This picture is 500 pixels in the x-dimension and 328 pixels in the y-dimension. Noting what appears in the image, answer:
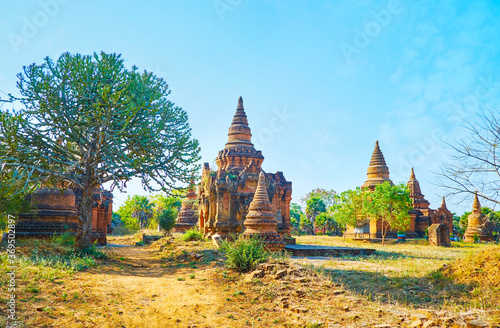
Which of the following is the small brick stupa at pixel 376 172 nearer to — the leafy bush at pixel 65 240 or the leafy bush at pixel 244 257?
the leafy bush at pixel 244 257

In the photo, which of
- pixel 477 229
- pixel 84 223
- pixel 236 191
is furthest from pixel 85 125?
pixel 477 229

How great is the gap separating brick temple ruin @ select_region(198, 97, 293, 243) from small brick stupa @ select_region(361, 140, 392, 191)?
44.7 ft

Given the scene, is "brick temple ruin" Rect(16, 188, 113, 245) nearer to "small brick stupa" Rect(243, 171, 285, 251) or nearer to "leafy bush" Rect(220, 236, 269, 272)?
"small brick stupa" Rect(243, 171, 285, 251)

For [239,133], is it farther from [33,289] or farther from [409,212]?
[33,289]

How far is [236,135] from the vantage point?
26484 millimetres

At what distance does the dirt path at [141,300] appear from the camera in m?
6.85

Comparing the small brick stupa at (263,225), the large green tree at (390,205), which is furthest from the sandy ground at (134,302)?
the large green tree at (390,205)

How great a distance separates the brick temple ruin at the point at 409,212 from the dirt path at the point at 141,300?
71.1 ft

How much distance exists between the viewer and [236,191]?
71.4 ft

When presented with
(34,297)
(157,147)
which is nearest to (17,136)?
(157,147)

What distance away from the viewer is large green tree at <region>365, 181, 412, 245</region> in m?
25.9

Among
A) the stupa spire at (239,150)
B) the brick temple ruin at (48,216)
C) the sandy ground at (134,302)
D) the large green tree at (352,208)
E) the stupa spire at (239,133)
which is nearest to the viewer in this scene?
the sandy ground at (134,302)

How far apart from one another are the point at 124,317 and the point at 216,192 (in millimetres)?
15309

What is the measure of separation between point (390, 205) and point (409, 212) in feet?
18.0
